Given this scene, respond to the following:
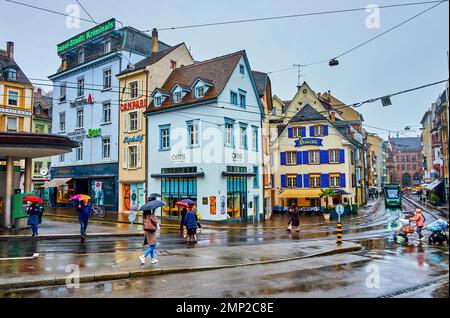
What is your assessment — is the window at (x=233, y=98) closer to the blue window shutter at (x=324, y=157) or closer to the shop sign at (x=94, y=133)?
the shop sign at (x=94, y=133)

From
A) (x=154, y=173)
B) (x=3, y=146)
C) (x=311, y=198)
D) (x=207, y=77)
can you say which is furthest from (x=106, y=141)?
(x=311, y=198)

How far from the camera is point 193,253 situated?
12477 mm

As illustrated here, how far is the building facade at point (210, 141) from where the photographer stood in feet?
92.3

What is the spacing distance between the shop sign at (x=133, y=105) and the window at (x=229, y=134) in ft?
28.6

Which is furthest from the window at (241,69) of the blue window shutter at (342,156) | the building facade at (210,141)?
the blue window shutter at (342,156)

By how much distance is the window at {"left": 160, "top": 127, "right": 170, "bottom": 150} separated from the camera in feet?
101

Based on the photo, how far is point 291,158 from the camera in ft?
144

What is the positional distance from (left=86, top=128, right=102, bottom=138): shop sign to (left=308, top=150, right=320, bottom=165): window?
935 inches

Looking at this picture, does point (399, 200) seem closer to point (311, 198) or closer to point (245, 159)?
point (311, 198)

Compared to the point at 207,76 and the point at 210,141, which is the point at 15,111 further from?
the point at 210,141

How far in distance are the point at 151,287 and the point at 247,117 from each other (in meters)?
24.8

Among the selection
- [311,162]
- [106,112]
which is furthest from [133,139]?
[311,162]
